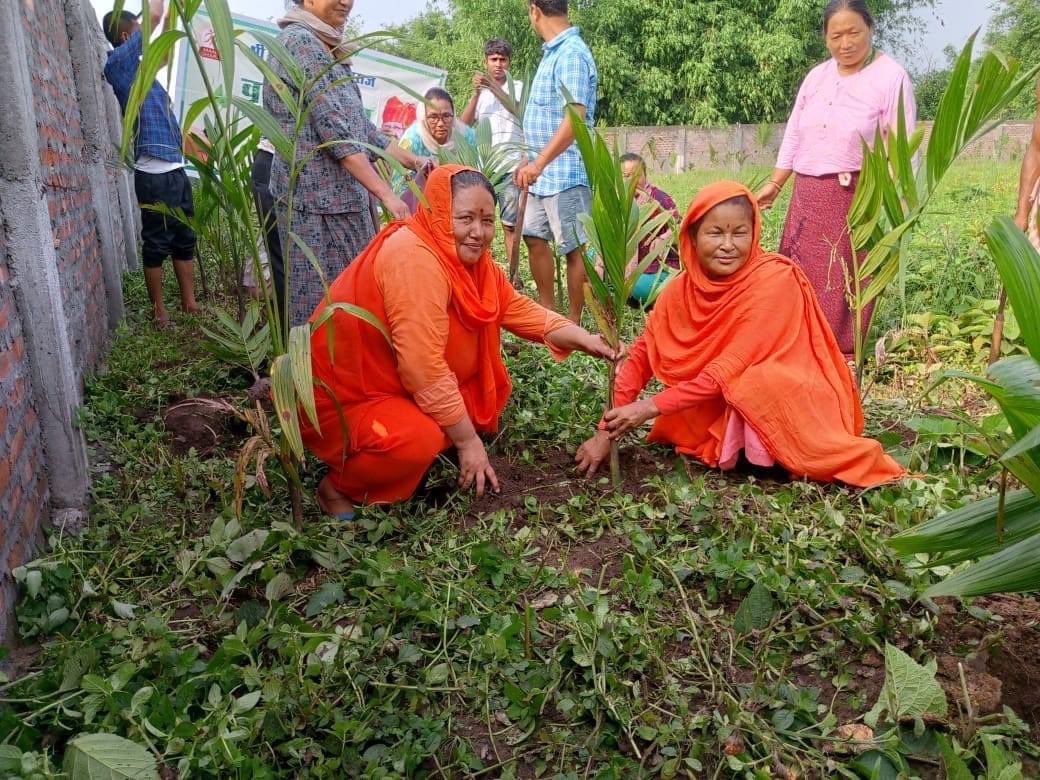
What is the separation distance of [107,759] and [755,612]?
1245 mm

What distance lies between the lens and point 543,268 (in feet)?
14.1

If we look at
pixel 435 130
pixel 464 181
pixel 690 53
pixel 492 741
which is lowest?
pixel 492 741

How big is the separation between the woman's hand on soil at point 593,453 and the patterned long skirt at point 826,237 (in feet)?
5.42

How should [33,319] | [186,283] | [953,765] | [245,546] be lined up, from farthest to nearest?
[186,283] < [33,319] < [245,546] < [953,765]

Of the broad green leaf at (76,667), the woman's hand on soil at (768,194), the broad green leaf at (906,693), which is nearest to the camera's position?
the broad green leaf at (906,693)

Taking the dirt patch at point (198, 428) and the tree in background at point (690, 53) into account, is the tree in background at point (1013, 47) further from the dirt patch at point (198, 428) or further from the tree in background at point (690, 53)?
the dirt patch at point (198, 428)

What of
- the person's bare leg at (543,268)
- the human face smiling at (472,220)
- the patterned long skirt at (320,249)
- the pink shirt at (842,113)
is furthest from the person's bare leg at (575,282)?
the human face smiling at (472,220)

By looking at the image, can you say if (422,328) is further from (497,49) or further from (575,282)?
(497,49)

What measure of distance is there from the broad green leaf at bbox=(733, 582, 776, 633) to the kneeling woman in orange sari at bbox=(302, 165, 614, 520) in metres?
0.79

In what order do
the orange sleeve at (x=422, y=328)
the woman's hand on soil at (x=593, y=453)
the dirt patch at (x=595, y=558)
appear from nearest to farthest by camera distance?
the dirt patch at (x=595, y=558) < the orange sleeve at (x=422, y=328) < the woman's hand on soil at (x=593, y=453)

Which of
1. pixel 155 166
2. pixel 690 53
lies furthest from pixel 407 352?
pixel 690 53

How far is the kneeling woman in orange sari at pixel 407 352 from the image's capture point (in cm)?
220

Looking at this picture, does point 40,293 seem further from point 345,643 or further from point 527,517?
point 527,517

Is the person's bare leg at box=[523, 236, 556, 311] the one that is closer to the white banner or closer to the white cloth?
the white cloth
